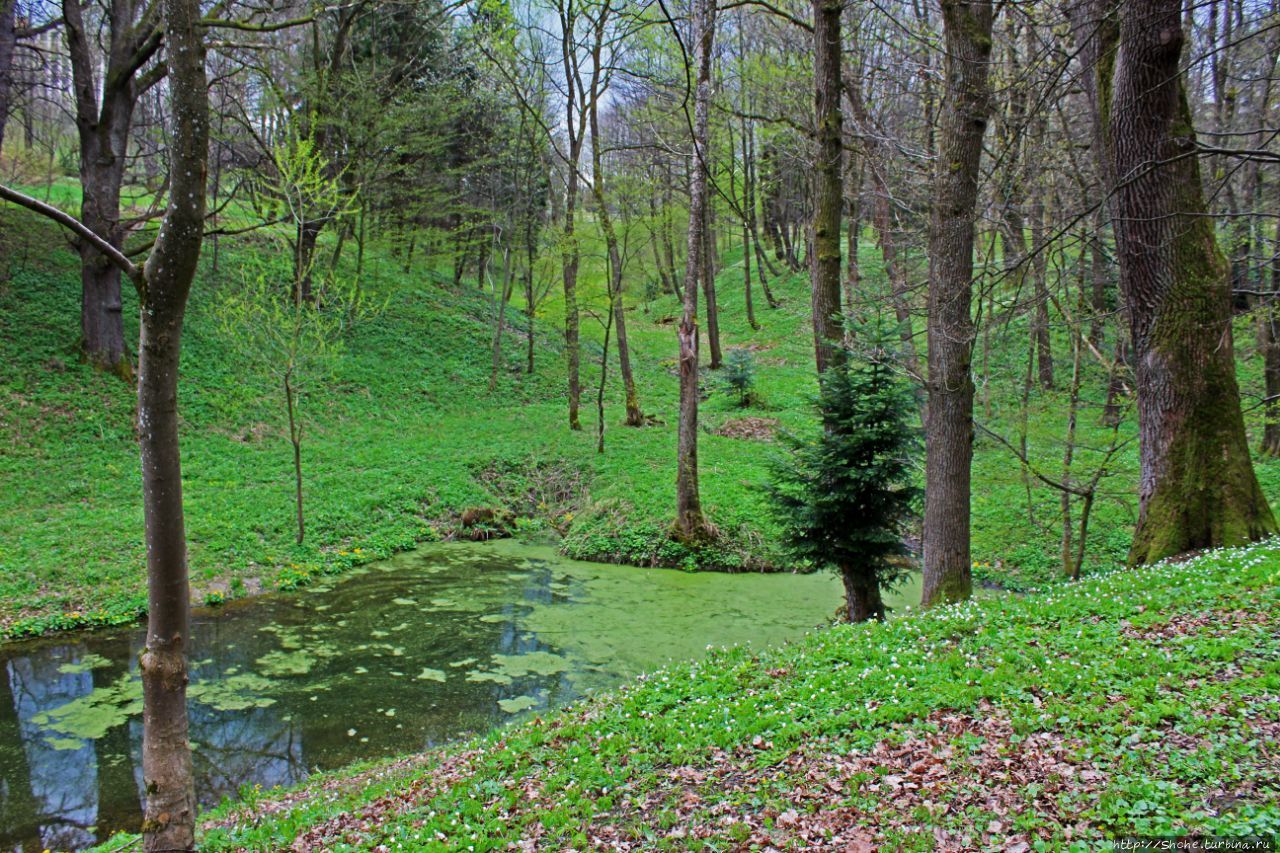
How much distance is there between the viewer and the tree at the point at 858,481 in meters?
7.77

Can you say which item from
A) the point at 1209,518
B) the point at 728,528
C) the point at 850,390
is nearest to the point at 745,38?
the point at 728,528

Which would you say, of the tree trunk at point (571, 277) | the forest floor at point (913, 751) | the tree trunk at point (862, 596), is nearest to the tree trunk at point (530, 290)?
the tree trunk at point (571, 277)

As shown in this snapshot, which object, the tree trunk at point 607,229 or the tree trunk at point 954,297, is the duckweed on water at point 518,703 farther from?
the tree trunk at point 607,229

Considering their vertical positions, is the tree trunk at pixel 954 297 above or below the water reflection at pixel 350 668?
above

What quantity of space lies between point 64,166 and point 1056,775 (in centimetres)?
2855

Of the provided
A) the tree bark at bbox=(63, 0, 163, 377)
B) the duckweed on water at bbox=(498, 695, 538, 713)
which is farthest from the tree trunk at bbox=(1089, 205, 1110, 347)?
the tree bark at bbox=(63, 0, 163, 377)

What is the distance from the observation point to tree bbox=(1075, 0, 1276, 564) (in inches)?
230

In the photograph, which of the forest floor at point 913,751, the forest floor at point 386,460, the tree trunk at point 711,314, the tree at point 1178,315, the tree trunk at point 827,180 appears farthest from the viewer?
the tree trunk at point 711,314

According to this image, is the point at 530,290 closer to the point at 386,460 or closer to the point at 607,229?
the point at 607,229

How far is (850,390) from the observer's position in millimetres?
7887

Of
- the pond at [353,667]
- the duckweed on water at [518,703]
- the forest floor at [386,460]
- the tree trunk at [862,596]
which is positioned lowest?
the duckweed on water at [518,703]

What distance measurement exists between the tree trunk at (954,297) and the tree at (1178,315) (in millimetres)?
1105

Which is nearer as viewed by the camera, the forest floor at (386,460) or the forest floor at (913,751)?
the forest floor at (913,751)

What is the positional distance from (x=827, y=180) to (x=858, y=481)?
355 cm
